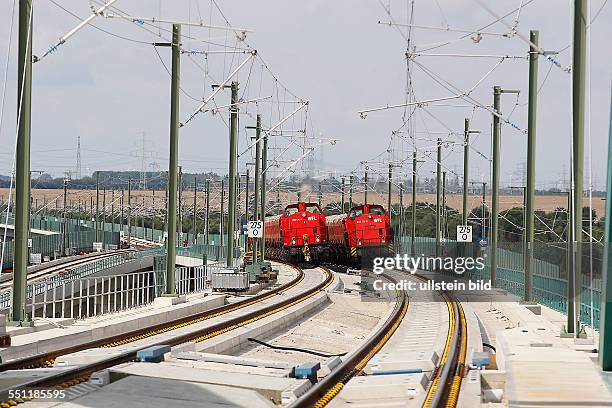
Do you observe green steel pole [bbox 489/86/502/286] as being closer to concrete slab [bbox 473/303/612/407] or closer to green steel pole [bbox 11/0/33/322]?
concrete slab [bbox 473/303/612/407]

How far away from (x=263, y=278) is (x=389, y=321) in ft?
49.5

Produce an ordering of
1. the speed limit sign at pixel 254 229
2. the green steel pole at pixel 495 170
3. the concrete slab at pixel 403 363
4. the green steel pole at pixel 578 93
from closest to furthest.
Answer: the concrete slab at pixel 403 363
the green steel pole at pixel 578 93
the green steel pole at pixel 495 170
the speed limit sign at pixel 254 229

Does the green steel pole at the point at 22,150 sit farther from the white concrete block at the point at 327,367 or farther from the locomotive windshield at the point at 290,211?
the locomotive windshield at the point at 290,211

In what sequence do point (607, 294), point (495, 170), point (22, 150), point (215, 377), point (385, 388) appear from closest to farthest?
point (607, 294) → point (215, 377) → point (385, 388) → point (22, 150) → point (495, 170)

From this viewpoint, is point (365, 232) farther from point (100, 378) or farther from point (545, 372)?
point (100, 378)

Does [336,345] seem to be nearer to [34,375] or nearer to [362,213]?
[34,375]

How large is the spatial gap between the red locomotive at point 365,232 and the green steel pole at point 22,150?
3884 centimetres

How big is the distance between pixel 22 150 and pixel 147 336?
16.0ft

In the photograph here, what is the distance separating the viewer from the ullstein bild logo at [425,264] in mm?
53438

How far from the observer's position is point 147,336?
23.1 metres

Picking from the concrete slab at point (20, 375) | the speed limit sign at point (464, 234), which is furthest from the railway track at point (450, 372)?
the speed limit sign at point (464, 234)

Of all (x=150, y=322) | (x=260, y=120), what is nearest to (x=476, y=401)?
(x=150, y=322)

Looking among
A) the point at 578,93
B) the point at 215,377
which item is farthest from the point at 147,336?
the point at 578,93

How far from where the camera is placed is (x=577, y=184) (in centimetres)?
1984
